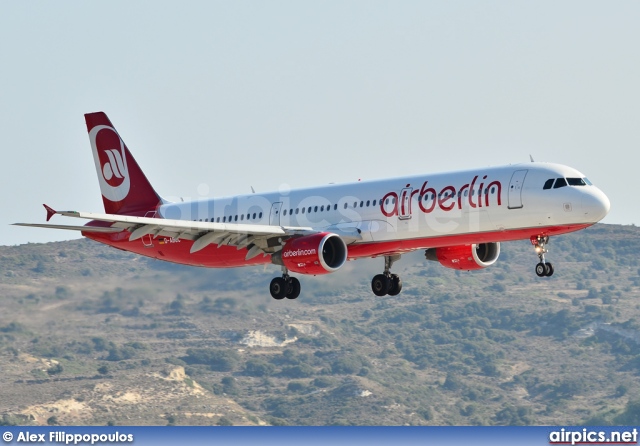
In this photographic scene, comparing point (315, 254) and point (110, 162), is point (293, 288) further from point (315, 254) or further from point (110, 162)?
point (110, 162)

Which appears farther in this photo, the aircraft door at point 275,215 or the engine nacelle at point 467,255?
the aircraft door at point 275,215

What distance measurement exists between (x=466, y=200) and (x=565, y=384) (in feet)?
445

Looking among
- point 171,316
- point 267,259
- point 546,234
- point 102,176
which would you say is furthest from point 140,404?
point 546,234

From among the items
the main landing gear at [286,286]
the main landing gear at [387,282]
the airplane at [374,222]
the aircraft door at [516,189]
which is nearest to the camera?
the airplane at [374,222]

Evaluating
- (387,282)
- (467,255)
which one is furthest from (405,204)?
(387,282)

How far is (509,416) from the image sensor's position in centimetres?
18962

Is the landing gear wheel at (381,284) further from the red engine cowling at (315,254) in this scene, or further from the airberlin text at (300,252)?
the airberlin text at (300,252)

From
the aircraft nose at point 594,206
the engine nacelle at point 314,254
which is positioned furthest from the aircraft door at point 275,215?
the aircraft nose at point 594,206

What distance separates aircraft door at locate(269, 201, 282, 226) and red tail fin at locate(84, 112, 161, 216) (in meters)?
9.43

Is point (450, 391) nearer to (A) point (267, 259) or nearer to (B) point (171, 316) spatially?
(B) point (171, 316)

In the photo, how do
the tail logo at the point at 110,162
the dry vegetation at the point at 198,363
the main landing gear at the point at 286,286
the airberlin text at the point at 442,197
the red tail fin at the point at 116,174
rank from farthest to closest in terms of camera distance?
the dry vegetation at the point at 198,363, the tail logo at the point at 110,162, the red tail fin at the point at 116,174, the main landing gear at the point at 286,286, the airberlin text at the point at 442,197

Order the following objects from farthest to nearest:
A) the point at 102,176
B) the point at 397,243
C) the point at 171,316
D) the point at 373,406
→ the point at 373,406 < the point at 171,316 < the point at 102,176 < the point at 397,243

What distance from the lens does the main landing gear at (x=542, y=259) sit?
64.9 meters

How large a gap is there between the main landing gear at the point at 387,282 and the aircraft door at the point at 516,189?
10936 mm
